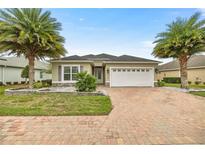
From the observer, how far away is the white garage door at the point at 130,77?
754 inches

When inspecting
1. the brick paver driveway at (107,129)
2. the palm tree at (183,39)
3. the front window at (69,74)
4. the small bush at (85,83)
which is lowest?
the brick paver driveway at (107,129)

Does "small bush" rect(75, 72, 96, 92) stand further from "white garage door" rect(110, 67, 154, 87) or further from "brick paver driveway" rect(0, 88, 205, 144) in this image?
"white garage door" rect(110, 67, 154, 87)

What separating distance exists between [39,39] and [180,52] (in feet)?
40.1

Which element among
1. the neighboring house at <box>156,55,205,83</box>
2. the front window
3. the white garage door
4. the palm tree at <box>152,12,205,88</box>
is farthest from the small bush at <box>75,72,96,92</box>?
the neighboring house at <box>156,55,205,83</box>

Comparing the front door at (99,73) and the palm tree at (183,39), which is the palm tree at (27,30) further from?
the front door at (99,73)

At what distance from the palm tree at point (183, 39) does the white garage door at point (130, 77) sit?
11.5 feet

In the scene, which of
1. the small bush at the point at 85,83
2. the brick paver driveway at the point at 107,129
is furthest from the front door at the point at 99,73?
the brick paver driveway at the point at 107,129

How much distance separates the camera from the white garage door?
1916 centimetres

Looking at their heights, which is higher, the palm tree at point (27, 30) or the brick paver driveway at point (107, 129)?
the palm tree at point (27, 30)

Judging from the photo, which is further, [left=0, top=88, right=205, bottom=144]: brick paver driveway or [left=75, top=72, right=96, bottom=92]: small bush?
[left=75, top=72, right=96, bottom=92]: small bush

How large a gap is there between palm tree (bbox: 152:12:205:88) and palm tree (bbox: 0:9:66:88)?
31.9 feet

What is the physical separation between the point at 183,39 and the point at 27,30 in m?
12.8
